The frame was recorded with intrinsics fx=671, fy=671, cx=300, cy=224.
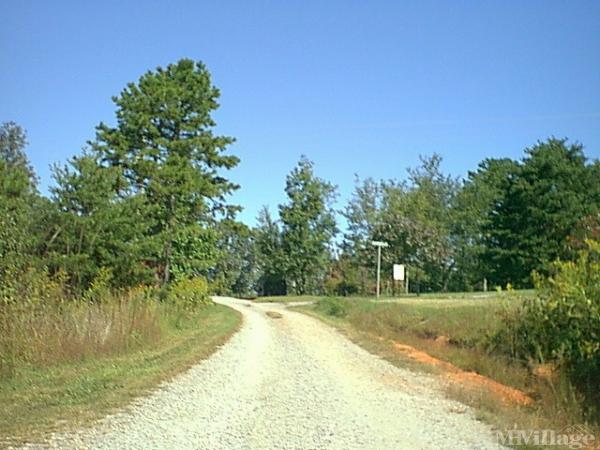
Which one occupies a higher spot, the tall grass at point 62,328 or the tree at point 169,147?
the tree at point 169,147

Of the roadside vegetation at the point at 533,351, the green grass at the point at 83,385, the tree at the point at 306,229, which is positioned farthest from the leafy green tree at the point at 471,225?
the green grass at the point at 83,385

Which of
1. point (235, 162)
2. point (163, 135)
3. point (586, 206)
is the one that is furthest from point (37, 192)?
point (586, 206)

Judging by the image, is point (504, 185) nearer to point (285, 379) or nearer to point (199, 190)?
point (199, 190)

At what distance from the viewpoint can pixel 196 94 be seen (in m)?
42.8

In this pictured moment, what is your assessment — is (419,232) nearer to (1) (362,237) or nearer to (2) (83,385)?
(1) (362,237)

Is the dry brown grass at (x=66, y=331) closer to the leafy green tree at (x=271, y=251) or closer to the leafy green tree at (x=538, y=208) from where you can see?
the leafy green tree at (x=538, y=208)

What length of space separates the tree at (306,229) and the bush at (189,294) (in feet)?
146

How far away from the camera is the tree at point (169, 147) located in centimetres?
3922

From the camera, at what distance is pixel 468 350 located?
786 inches

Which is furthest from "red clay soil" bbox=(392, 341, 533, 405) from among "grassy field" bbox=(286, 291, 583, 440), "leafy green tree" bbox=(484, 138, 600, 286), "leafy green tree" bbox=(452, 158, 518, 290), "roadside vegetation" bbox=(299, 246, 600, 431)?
"leafy green tree" bbox=(452, 158, 518, 290)

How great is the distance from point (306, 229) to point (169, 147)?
4108 centimetres

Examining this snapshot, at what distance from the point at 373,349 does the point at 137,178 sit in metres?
24.3

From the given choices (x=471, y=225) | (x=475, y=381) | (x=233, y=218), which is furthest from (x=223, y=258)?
(x=471, y=225)

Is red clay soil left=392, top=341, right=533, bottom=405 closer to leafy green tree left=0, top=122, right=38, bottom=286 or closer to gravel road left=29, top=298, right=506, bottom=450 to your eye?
gravel road left=29, top=298, right=506, bottom=450
